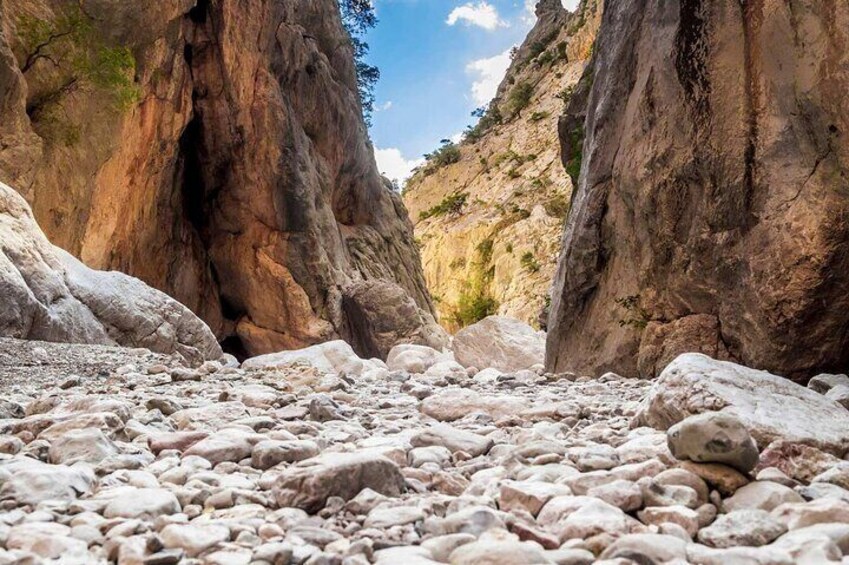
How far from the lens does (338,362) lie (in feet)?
27.7

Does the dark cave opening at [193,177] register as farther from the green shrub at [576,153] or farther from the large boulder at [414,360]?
the green shrub at [576,153]

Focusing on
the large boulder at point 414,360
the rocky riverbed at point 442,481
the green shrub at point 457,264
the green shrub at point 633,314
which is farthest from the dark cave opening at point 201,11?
the green shrub at point 457,264

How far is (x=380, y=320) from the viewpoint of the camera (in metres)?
18.3

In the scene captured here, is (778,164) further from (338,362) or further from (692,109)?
(338,362)

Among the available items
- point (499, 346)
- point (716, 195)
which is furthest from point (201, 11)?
point (716, 195)

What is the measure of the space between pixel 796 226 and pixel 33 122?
12276 mm

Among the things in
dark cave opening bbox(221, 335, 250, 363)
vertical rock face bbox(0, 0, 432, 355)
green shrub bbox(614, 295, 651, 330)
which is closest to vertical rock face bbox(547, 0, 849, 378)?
green shrub bbox(614, 295, 651, 330)

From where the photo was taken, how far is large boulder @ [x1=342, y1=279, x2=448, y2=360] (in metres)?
18.1

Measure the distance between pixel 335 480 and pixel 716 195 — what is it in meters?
5.10

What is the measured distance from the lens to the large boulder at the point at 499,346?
43.3 ft

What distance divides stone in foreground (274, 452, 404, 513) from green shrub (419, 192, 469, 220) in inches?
1544

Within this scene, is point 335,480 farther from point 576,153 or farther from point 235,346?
point 235,346

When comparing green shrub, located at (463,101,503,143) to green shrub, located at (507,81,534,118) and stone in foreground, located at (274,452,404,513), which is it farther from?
stone in foreground, located at (274,452,404,513)

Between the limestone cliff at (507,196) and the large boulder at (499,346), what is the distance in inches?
720
